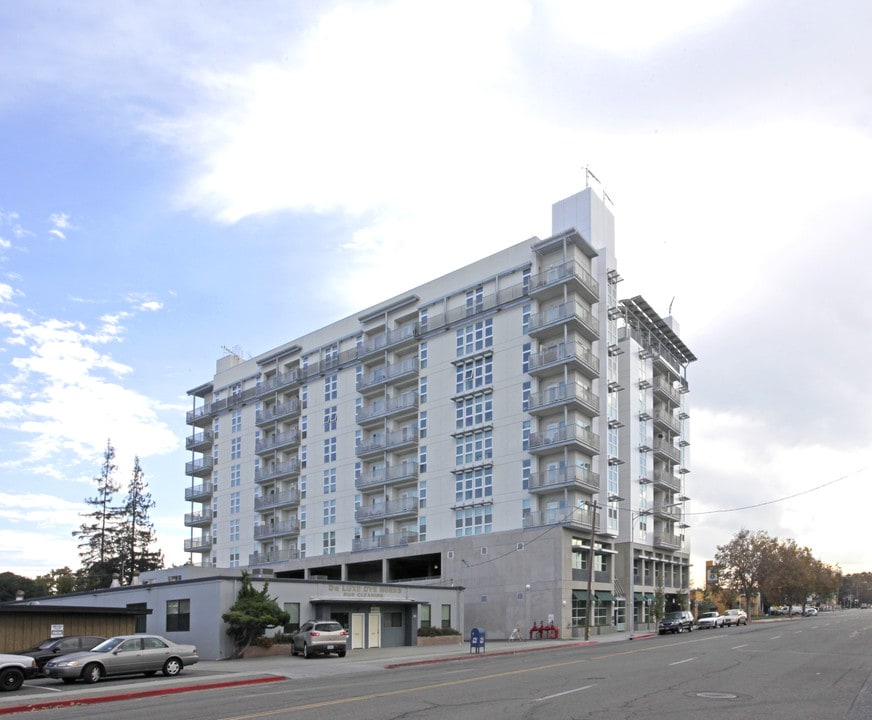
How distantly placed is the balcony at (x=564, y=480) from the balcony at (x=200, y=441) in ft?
153

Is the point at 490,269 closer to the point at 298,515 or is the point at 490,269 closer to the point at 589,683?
the point at 298,515

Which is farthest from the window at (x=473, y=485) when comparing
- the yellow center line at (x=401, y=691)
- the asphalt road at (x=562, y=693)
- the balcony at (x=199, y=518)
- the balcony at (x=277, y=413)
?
the balcony at (x=199, y=518)

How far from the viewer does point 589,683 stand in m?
20.6

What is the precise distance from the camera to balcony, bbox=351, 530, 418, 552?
68938mm

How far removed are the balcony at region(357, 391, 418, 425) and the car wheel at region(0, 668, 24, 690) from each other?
47.2 meters

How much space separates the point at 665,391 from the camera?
79438 mm

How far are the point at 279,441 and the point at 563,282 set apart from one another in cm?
3573

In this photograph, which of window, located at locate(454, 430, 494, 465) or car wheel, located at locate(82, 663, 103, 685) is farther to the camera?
window, located at locate(454, 430, 494, 465)

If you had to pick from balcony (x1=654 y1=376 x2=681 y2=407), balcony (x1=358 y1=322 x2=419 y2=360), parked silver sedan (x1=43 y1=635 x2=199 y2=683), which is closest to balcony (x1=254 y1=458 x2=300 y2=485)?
balcony (x1=358 y1=322 x2=419 y2=360)

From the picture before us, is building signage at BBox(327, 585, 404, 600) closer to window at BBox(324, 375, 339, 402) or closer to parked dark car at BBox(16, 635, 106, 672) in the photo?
parked dark car at BBox(16, 635, 106, 672)

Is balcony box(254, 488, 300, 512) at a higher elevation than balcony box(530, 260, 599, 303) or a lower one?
lower

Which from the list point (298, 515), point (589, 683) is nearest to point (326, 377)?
point (298, 515)

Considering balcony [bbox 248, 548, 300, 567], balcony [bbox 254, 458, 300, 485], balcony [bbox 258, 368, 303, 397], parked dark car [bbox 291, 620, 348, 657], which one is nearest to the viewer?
parked dark car [bbox 291, 620, 348, 657]

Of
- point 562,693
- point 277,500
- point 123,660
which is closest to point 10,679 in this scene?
point 123,660
